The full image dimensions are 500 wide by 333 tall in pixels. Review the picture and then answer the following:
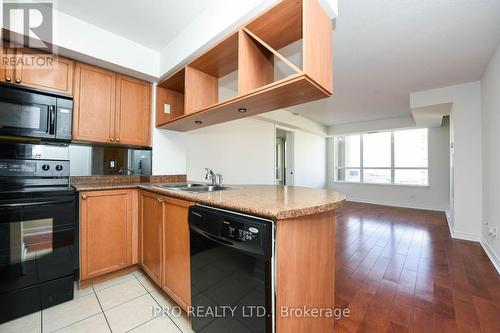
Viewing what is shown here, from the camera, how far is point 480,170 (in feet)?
10.4

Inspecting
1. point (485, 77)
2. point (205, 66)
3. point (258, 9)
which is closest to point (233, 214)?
point (258, 9)

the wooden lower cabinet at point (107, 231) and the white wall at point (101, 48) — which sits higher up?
the white wall at point (101, 48)

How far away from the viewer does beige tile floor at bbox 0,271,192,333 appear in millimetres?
1429

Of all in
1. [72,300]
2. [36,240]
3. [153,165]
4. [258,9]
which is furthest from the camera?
[153,165]

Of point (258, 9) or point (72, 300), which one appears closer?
point (258, 9)

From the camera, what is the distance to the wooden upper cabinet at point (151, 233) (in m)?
1.78

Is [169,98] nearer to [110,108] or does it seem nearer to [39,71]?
[110,108]

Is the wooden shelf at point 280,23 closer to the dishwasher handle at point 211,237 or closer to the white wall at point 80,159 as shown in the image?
the dishwasher handle at point 211,237

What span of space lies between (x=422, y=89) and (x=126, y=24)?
456 cm

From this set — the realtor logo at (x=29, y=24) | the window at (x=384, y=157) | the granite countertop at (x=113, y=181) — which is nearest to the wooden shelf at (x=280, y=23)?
the realtor logo at (x=29, y=24)

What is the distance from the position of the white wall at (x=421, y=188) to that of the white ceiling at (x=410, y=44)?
224 cm

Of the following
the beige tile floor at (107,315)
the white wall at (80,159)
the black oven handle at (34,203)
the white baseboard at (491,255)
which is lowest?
the beige tile floor at (107,315)

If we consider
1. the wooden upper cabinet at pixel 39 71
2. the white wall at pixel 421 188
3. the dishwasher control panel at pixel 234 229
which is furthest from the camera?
the white wall at pixel 421 188

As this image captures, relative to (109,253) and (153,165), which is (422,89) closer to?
(153,165)
